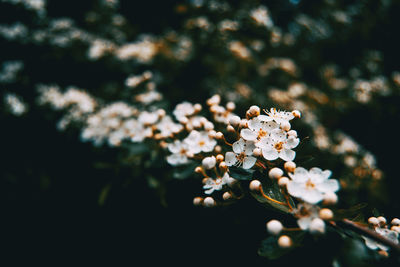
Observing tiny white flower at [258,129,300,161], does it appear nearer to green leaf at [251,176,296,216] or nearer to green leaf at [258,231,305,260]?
green leaf at [251,176,296,216]

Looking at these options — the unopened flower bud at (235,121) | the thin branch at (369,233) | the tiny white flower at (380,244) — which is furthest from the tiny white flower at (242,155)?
the tiny white flower at (380,244)

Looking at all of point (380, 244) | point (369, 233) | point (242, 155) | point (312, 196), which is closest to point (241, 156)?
point (242, 155)

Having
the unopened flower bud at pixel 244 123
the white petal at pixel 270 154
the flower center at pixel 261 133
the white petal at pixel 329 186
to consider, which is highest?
the unopened flower bud at pixel 244 123

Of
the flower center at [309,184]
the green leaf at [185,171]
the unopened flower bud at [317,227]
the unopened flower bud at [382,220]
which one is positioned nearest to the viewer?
the unopened flower bud at [317,227]

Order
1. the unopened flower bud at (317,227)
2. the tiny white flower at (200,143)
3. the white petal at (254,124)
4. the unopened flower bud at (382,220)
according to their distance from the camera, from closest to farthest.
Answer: the unopened flower bud at (317,227) → the unopened flower bud at (382,220) → the white petal at (254,124) → the tiny white flower at (200,143)

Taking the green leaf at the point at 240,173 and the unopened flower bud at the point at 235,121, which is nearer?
the green leaf at the point at 240,173

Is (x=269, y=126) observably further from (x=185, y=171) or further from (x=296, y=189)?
(x=185, y=171)

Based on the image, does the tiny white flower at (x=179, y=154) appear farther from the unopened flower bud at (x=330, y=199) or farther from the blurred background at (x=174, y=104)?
the unopened flower bud at (x=330, y=199)

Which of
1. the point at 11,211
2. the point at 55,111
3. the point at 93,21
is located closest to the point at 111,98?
the point at 55,111
